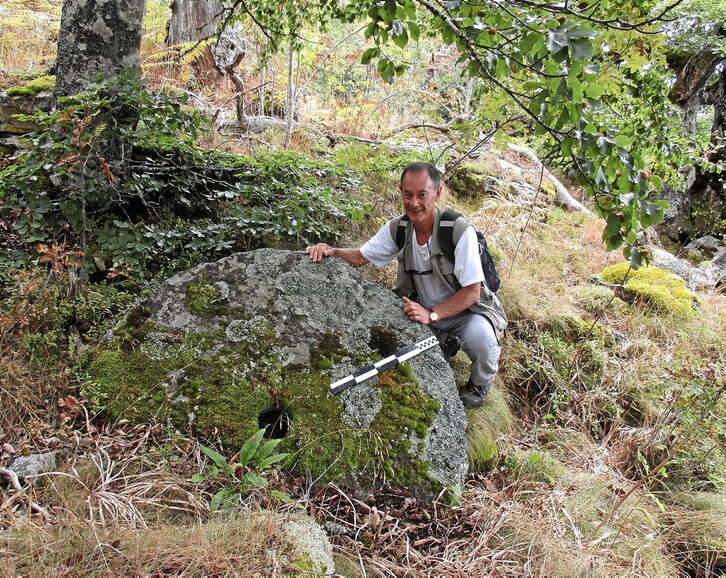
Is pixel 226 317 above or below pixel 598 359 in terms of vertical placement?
above

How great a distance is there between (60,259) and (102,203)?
70 cm

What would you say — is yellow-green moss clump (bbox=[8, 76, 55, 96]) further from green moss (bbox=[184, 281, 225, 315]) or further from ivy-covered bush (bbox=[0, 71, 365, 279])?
green moss (bbox=[184, 281, 225, 315])

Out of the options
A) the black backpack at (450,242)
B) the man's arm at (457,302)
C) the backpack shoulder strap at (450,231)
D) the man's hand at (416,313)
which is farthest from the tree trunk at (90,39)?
the man's arm at (457,302)

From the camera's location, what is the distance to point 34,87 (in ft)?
16.2

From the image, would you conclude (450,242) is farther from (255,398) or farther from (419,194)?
(255,398)

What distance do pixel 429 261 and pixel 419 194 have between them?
0.59 metres

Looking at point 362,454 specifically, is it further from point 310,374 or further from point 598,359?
point 598,359

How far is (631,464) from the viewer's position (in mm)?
3691

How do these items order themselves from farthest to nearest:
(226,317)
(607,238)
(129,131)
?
(129,131), (226,317), (607,238)

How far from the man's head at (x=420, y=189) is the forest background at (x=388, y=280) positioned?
0.77 metres

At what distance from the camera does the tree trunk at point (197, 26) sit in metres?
7.96

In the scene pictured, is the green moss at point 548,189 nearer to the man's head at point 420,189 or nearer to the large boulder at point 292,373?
the man's head at point 420,189

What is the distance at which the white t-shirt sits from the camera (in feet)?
11.3

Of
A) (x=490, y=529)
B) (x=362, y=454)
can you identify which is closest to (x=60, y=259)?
(x=362, y=454)
